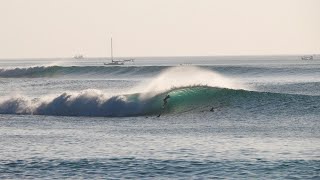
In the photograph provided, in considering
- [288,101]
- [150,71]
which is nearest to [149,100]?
[288,101]

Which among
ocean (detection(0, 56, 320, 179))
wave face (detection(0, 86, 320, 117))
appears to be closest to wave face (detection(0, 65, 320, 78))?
ocean (detection(0, 56, 320, 179))

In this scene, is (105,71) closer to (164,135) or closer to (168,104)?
(168,104)

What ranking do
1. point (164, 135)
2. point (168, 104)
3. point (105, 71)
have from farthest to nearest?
point (105, 71)
point (168, 104)
point (164, 135)

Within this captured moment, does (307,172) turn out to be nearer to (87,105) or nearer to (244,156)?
(244,156)

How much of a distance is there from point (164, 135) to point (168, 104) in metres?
18.1

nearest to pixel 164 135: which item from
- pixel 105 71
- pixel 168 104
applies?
pixel 168 104

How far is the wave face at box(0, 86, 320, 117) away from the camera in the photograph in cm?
5588

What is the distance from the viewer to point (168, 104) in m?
57.8

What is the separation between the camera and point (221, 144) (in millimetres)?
35406

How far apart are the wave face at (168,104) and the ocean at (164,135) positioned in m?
0.07

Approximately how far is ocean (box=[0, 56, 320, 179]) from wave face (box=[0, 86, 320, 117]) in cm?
7

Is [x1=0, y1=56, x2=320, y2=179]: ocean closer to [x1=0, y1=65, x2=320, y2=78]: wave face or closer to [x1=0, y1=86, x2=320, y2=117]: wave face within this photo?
[x1=0, y1=86, x2=320, y2=117]: wave face

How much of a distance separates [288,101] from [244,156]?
92.9ft

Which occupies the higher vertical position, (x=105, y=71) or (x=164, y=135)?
(x=164, y=135)
